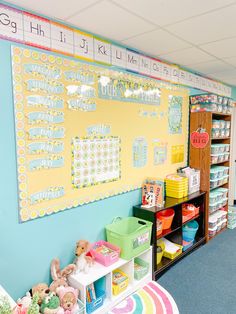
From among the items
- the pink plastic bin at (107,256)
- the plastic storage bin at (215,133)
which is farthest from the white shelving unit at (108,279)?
the plastic storage bin at (215,133)

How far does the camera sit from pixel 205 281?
2455 millimetres

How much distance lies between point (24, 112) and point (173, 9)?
4.08ft

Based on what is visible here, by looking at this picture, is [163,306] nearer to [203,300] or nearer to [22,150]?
[203,300]

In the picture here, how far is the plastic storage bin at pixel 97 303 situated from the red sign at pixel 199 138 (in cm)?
221

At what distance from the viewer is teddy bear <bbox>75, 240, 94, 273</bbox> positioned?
1.94 metres

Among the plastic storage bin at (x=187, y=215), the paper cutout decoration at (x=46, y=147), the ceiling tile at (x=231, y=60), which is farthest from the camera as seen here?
the plastic storage bin at (x=187, y=215)

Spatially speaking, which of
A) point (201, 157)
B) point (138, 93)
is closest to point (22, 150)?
point (138, 93)

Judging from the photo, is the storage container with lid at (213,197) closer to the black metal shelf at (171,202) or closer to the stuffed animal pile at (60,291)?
the black metal shelf at (171,202)

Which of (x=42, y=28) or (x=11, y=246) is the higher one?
(x=42, y=28)

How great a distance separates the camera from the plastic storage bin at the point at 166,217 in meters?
2.70

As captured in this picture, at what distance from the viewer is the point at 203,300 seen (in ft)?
7.14

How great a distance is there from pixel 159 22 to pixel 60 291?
213 centimetres

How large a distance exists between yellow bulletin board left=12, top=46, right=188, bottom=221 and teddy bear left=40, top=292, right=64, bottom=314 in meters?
0.57

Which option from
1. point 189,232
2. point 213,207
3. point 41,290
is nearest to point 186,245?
point 189,232
